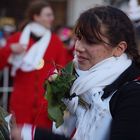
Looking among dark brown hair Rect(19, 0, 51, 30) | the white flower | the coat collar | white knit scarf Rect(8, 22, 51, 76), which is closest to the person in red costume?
white knit scarf Rect(8, 22, 51, 76)

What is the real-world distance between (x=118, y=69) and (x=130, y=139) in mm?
333

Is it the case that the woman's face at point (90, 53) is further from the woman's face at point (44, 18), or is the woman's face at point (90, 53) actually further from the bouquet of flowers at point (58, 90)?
the woman's face at point (44, 18)

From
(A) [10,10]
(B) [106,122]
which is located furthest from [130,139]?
(A) [10,10]

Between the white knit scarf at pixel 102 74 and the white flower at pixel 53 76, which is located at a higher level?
the white knit scarf at pixel 102 74

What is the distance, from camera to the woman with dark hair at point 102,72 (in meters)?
2.29

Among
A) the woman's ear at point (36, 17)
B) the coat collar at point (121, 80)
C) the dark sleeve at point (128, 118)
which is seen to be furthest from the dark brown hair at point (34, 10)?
the dark sleeve at point (128, 118)

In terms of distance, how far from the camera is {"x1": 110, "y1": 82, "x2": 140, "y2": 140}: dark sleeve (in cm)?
220

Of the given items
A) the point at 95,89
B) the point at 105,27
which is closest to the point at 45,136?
the point at 95,89

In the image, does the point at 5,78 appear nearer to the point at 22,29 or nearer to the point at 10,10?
the point at 22,29

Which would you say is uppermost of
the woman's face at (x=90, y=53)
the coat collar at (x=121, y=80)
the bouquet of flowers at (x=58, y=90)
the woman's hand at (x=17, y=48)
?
the woman's face at (x=90, y=53)

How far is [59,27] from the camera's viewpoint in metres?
11.1

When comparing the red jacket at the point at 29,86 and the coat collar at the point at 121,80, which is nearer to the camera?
the coat collar at the point at 121,80

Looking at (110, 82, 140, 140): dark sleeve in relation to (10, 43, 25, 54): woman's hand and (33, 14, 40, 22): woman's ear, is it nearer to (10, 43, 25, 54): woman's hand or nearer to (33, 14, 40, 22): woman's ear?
(10, 43, 25, 54): woman's hand

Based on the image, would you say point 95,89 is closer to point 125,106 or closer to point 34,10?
point 125,106
